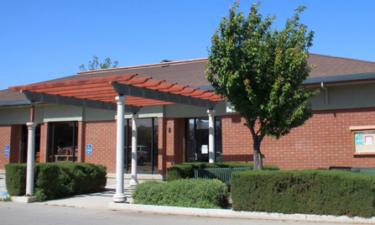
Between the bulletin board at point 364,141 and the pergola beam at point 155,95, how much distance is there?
5.68 meters

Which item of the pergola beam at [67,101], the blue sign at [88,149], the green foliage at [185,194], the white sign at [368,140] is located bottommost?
the green foliage at [185,194]

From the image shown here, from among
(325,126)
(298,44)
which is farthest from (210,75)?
(325,126)

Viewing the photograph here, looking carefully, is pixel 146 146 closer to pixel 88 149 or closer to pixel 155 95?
pixel 88 149

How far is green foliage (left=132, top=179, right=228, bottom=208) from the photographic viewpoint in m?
10.2

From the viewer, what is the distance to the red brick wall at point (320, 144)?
49.5 ft

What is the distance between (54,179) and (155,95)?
4347 millimetres

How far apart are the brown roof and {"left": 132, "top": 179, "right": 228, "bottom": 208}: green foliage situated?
3.97m

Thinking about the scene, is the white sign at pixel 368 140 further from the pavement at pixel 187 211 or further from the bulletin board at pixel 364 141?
the pavement at pixel 187 211

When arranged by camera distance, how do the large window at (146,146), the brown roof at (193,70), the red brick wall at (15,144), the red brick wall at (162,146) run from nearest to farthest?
the brown roof at (193,70) → the red brick wall at (162,146) → the large window at (146,146) → the red brick wall at (15,144)

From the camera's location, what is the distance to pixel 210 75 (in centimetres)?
1158

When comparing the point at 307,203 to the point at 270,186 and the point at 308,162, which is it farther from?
the point at 308,162

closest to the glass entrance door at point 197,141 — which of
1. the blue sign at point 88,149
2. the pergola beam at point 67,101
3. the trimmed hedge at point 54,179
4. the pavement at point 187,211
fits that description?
the pergola beam at point 67,101

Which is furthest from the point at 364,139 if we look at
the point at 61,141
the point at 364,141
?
the point at 61,141

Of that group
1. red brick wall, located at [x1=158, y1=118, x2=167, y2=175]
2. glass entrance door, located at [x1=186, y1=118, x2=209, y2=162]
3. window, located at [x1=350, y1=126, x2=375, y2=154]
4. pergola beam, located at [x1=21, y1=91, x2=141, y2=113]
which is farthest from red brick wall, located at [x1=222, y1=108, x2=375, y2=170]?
pergola beam, located at [x1=21, y1=91, x2=141, y2=113]
